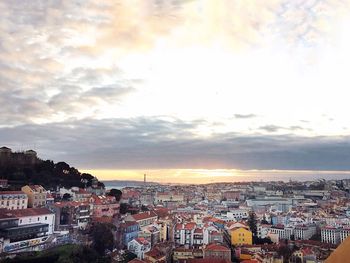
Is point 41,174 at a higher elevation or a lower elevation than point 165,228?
higher

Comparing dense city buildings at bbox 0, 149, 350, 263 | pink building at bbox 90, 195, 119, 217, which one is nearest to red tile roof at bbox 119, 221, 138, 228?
dense city buildings at bbox 0, 149, 350, 263

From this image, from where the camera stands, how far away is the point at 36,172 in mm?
29500

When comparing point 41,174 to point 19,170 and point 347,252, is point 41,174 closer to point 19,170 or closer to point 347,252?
point 19,170

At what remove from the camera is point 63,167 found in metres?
33.4

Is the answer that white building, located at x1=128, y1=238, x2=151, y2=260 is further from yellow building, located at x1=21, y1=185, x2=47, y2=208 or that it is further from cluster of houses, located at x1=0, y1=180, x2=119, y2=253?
yellow building, located at x1=21, y1=185, x2=47, y2=208

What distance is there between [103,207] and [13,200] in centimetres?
619

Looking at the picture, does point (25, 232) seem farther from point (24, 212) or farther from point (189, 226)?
point (189, 226)

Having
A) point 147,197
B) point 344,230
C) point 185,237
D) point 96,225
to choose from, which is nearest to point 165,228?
point 185,237

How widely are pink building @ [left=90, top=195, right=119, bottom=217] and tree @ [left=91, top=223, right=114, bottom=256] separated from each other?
14.3 ft

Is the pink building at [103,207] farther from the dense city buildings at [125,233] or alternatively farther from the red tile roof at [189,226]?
the red tile roof at [189,226]

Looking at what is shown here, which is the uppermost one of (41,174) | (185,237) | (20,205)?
(41,174)

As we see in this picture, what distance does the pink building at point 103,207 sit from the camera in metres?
25.4

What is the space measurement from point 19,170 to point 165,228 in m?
11.4

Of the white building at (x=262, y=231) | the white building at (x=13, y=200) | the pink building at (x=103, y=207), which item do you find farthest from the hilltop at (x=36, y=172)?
the white building at (x=262, y=231)
